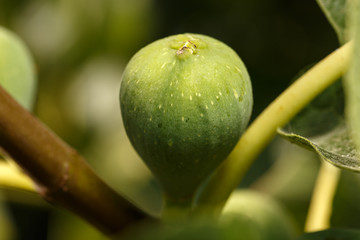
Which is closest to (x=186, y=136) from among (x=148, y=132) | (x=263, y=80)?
(x=148, y=132)

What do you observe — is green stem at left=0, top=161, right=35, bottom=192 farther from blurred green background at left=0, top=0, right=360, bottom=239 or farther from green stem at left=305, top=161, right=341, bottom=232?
blurred green background at left=0, top=0, right=360, bottom=239

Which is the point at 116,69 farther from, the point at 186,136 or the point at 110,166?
the point at 186,136

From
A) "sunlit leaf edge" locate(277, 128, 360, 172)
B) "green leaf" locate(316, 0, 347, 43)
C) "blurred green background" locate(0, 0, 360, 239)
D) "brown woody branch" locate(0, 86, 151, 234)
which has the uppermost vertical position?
"green leaf" locate(316, 0, 347, 43)

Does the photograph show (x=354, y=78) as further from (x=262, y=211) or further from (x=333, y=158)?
(x=262, y=211)

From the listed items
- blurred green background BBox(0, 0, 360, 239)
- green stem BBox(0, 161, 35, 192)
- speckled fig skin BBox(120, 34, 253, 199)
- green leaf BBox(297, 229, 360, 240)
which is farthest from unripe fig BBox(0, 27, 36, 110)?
blurred green background BBox(0, 0, 360, 239)

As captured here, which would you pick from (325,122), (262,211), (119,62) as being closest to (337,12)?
(325,122)
